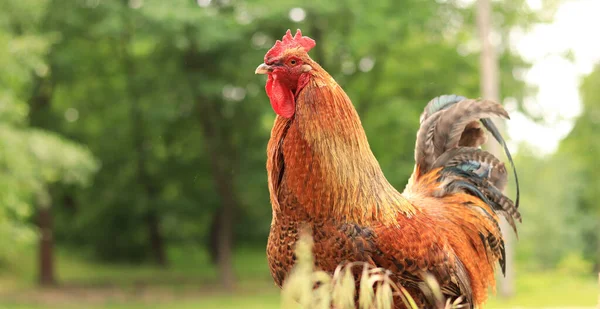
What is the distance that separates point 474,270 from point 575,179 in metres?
18.4

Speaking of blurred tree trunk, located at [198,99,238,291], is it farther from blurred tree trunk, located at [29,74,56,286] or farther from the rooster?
the rooster

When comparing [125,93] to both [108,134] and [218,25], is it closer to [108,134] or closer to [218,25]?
[108,134]

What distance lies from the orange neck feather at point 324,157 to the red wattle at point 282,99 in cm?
5

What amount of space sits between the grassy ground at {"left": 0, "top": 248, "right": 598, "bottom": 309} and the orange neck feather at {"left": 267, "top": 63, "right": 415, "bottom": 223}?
9.95m

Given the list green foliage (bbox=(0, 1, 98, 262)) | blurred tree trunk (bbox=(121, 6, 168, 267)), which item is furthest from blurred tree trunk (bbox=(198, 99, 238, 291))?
green foliage (bbox=(0, 1, 98, 262))

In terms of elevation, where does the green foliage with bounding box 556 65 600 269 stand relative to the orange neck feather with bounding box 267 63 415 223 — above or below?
above

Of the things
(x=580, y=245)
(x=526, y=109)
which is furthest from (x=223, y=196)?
(x=580, y=245)

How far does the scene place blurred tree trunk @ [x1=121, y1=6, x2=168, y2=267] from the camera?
17.6 metres

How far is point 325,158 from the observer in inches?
123

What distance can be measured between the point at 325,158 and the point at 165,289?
49.0ft

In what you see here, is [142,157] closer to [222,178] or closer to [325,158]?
[222,178]

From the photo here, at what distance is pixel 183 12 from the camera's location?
12852 mm

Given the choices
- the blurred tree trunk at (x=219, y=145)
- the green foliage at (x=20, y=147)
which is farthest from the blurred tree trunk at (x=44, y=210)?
the green foliage at (x=20, y=147)

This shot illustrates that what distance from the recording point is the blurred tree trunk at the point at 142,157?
17.6 m
